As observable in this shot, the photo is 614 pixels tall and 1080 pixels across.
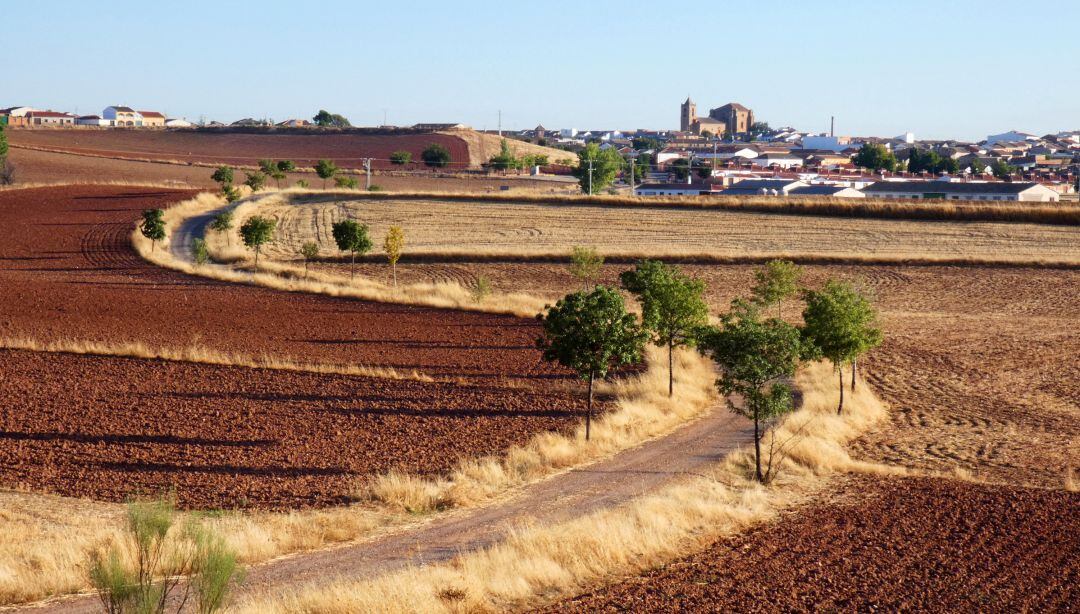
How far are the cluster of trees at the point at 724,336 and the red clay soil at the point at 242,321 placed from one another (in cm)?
423

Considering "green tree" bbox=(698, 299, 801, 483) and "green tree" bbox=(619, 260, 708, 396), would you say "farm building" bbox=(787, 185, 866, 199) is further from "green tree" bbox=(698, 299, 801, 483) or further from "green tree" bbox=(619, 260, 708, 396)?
"green tree" bbox=(698, 299, 801, 483)

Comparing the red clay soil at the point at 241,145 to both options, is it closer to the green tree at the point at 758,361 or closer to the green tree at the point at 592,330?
the green tree at the point at 592,330

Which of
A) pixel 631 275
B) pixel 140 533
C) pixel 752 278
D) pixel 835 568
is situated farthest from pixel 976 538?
pixel 752 278

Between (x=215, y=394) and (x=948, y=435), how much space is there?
18136 mm

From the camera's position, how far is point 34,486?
20.0 meters

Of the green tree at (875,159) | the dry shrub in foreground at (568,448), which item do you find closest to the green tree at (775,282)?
the dry shrub in foreground at (568,448)

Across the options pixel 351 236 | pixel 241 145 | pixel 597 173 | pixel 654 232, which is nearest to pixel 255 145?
pixel 241 145

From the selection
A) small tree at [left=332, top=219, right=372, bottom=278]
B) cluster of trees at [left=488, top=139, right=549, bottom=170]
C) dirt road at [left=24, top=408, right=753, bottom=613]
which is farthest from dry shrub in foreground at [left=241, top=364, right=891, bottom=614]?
cluster of trees at [left=488, top=139, right=549, bottom=170]

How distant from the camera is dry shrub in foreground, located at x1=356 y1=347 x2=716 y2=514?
64.6 feet

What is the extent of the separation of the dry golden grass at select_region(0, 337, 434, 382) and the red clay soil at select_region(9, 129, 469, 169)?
109 meters

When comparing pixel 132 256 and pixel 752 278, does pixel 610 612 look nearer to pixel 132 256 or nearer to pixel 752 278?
pixel 752 278

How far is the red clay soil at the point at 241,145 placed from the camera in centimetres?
14425

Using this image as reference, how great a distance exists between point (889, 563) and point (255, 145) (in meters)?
152

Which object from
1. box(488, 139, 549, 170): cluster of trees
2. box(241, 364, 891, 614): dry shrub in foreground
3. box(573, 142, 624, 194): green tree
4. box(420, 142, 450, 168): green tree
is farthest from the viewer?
box(420, 142, 450, 168): green tree
